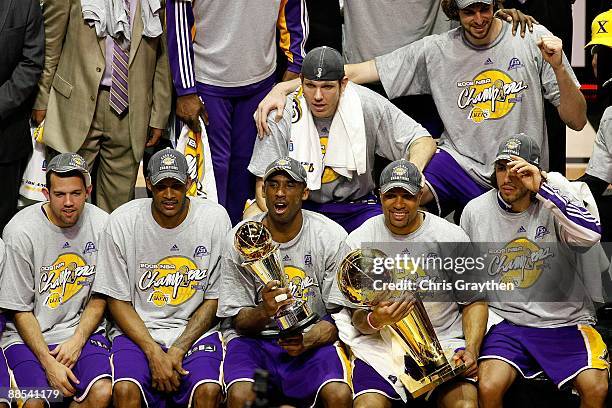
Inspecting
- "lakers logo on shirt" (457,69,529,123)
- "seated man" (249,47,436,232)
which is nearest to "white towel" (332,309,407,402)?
"seated man" (249,47,436,232)

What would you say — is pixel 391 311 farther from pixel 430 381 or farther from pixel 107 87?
pixel 107 87

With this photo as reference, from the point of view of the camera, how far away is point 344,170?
682 centimetres

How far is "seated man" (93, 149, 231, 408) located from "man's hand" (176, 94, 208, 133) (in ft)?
1.94

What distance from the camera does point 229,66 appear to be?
696cm

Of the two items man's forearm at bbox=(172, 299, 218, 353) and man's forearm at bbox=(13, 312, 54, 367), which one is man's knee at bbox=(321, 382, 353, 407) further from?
man's forearm at bbox=(13, 312, 54, 367)

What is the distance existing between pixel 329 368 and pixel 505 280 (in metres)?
1.02

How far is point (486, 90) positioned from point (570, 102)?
0.48 meters

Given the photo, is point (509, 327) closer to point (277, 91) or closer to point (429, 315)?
point (429, 315)

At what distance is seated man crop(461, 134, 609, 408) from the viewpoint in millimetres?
5977

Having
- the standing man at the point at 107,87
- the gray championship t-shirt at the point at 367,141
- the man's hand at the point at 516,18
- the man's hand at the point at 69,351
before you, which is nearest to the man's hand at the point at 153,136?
the standing man at the point at 107,87

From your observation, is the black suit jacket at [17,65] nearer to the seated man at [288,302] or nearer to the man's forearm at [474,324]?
the seated man at [288,302]

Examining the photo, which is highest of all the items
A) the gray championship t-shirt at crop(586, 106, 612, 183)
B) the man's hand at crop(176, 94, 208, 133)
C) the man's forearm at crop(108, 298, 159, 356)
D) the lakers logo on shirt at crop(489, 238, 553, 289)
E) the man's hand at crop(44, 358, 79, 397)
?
the man's hand at crop(176, 94, 208, 133)

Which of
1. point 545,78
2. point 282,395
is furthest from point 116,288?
point 545,78

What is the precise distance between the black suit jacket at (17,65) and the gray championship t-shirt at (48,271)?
62 centimetres
